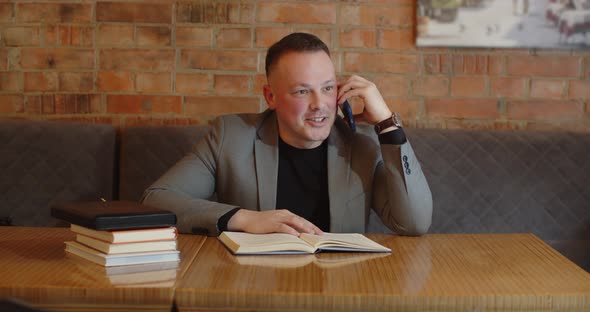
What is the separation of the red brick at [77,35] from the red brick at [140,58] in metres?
0.07

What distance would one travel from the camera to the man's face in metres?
2.13

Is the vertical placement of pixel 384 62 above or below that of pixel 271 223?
above

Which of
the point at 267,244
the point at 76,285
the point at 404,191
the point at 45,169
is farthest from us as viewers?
the point at 45,169

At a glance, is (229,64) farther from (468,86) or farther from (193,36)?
(468,86)

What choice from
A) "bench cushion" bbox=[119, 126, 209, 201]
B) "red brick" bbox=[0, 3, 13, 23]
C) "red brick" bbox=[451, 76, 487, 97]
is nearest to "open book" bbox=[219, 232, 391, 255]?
"bench cushion" bbox=[119, 126, 209, 201]

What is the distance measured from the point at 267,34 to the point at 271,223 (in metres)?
1.28

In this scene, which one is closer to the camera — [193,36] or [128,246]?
[128,246]

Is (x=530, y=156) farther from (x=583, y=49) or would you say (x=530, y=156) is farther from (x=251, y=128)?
(x=251, y=128)

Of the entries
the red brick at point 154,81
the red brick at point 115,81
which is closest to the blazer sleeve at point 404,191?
the red brick at point 154,81

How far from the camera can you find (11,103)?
2.94 m

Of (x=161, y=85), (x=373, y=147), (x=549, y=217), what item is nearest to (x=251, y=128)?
(x=373, y=147)

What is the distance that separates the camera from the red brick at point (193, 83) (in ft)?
9.53

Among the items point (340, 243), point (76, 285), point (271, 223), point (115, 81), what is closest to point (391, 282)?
point (340, 243)

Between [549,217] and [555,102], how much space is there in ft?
1.69
